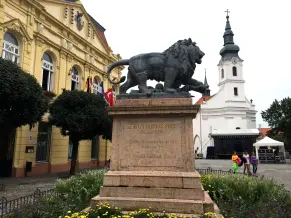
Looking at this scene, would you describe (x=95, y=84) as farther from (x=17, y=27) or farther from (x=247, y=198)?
(x=247, y=198)

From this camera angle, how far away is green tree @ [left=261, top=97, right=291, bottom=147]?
139ft

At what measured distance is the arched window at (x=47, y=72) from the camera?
20.5 metres

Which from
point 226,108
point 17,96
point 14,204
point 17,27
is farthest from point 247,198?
point 226,108

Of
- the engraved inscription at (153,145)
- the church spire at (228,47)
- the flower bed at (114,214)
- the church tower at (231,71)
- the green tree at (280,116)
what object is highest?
the church spire at (228,47)

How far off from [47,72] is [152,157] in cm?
1665

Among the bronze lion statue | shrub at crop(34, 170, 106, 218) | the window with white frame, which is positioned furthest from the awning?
the bronze lion statue

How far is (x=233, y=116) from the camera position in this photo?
52656 millimetres

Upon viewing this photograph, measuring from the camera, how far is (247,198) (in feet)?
24.3

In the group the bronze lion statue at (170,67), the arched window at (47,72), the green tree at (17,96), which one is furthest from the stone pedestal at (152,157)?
the arched window at (47,72)

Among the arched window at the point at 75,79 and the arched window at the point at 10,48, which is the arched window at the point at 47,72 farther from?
the arched window at the point at 75,79

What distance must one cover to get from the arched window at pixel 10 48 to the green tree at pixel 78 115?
3.90 meters

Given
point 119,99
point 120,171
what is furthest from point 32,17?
point 120,171

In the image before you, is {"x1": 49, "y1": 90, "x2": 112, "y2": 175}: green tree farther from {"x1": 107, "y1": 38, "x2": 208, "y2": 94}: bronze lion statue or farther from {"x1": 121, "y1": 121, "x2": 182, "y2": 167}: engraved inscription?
{"x1": 121, "y1": 121, "x2": 182, "y2": 167}: engraved inscription

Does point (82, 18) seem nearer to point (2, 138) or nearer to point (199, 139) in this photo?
point (2, 138)
